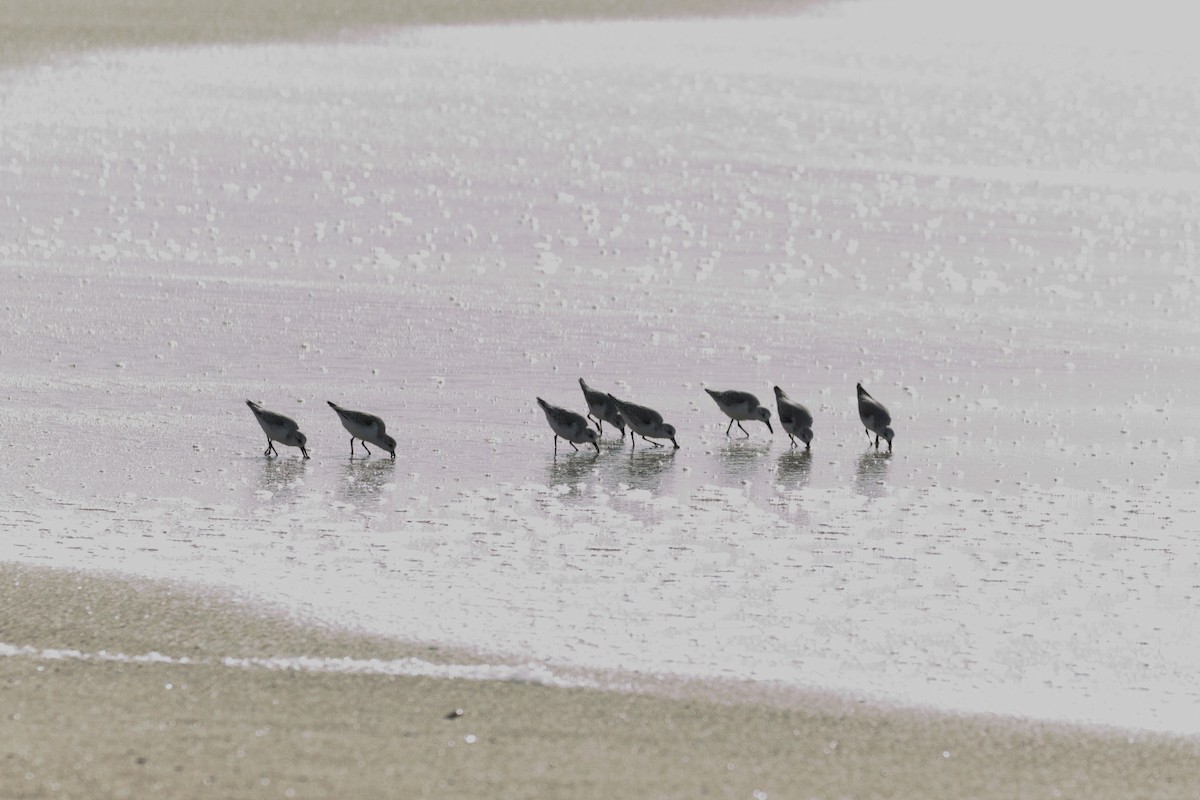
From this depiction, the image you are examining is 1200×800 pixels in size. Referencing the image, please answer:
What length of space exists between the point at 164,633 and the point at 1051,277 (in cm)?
1092

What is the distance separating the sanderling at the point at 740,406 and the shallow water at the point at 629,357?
146mm

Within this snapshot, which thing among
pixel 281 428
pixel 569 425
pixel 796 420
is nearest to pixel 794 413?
pixel 796 420

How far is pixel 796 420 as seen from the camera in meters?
11.5

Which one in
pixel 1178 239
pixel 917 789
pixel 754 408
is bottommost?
pixel 917 789

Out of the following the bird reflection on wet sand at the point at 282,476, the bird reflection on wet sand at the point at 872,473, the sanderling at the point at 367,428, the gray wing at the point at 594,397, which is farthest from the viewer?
the gray wing at the point at 594,397

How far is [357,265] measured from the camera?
16.3 m

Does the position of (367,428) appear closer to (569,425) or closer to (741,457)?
(569,425)

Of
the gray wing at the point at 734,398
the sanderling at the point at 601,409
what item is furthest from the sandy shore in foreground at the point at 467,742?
the gray wing at the point at 734,398

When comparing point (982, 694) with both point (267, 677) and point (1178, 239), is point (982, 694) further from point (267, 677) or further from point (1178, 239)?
point (1178, 239)

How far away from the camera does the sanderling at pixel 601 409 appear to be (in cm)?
1151

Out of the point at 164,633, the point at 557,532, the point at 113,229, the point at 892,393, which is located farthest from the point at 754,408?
the point at 113,229

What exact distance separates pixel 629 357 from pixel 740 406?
196cm

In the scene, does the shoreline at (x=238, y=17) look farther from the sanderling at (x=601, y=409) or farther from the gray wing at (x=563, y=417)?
the gray wing at (x=563, y=417)

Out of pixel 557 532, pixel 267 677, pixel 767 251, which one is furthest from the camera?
pixel 767 251
